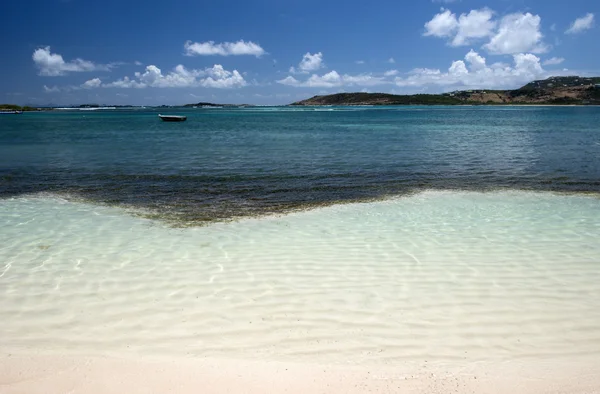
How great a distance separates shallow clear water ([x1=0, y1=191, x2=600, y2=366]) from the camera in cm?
555

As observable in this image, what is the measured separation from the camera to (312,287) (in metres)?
7.22

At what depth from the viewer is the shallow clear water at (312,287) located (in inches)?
218

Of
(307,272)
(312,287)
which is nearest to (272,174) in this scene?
(307,272)

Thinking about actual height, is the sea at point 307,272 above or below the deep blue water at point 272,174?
below

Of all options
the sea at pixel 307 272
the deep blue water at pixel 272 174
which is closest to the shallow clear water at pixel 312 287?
the sea at pixel 307 272

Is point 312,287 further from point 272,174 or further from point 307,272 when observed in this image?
point 272,174

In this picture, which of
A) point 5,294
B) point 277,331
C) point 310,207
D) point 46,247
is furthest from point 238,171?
point 277,331

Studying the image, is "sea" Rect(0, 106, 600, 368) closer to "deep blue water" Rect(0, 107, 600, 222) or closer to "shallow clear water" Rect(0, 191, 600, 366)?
"shallow clear water" Rect(0, 191, 600, 366)

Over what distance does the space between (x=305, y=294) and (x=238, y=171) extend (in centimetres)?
1491

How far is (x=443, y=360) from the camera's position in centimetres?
514

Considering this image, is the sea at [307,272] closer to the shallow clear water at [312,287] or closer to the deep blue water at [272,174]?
the shallow clear water at [312,287]

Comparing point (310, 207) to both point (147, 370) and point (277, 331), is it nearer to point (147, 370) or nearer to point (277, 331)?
point (277, 331)

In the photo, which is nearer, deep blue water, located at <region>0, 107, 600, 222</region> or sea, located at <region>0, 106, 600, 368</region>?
sea, located at <region>0, 106, 600, 368</region>

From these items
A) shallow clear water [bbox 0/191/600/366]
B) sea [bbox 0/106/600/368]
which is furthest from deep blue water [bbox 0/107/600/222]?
shallow clear water [bbox 0/191/600/366]
